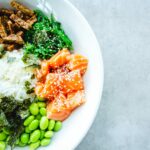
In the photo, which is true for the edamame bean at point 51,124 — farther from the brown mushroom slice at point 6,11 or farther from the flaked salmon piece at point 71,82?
the brown mushroom slice at point 6,11

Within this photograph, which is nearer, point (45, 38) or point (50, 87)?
point (50, 87)

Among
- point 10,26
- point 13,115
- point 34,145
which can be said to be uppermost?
point 10,26

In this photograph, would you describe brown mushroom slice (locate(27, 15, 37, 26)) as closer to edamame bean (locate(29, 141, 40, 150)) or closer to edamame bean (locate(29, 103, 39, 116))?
edamame bean (locate(29, 103, 39, 116))

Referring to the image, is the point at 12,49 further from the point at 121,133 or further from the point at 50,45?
the point at 121,133

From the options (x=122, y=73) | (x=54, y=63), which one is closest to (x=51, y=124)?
(x=54, y=63)

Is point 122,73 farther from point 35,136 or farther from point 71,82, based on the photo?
point 35,136

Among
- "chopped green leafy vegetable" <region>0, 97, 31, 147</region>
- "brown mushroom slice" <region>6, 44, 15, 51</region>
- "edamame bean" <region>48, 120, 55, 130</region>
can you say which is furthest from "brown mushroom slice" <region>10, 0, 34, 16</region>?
"edamame bean" <region>48, 120, 55, 130</region>

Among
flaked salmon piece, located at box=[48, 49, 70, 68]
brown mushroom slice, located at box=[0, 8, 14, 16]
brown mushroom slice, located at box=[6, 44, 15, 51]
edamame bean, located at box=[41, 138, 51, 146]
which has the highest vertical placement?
brown mushroom slice, located at box=[0, 8, 14, 16]
